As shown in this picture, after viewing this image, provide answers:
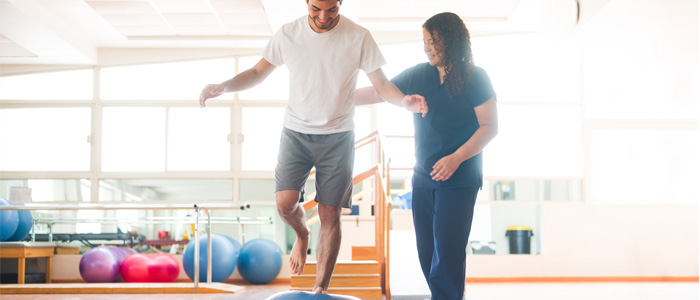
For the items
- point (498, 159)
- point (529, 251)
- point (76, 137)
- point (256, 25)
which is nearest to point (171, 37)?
point (256, 25)

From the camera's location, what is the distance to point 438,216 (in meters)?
2.30

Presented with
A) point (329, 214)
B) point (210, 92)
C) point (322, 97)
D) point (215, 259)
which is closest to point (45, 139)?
point (215, 259)

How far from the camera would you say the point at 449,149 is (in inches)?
91.4

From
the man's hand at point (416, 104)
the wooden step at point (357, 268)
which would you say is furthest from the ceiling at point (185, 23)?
the man's hand at point (416, 104)

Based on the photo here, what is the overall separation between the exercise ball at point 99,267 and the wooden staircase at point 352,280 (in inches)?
131

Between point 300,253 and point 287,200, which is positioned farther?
point 300,253

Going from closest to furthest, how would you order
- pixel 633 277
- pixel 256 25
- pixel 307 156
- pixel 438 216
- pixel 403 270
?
pixel 438 216 → pixel 307 156 → pixel 403 270 → pixel 256 25 → pixel 633 277

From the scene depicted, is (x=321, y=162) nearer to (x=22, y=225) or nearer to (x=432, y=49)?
(x=432, y=49)

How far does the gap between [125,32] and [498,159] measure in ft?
16.0

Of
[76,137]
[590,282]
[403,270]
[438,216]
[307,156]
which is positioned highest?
[76,137]

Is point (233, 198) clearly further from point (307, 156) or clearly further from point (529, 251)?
point (307, 156)

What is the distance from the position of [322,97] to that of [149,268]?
516 centimetres

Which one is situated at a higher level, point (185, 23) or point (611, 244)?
point (185, 23)

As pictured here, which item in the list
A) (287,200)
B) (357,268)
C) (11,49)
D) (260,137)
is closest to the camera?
(287,200)
